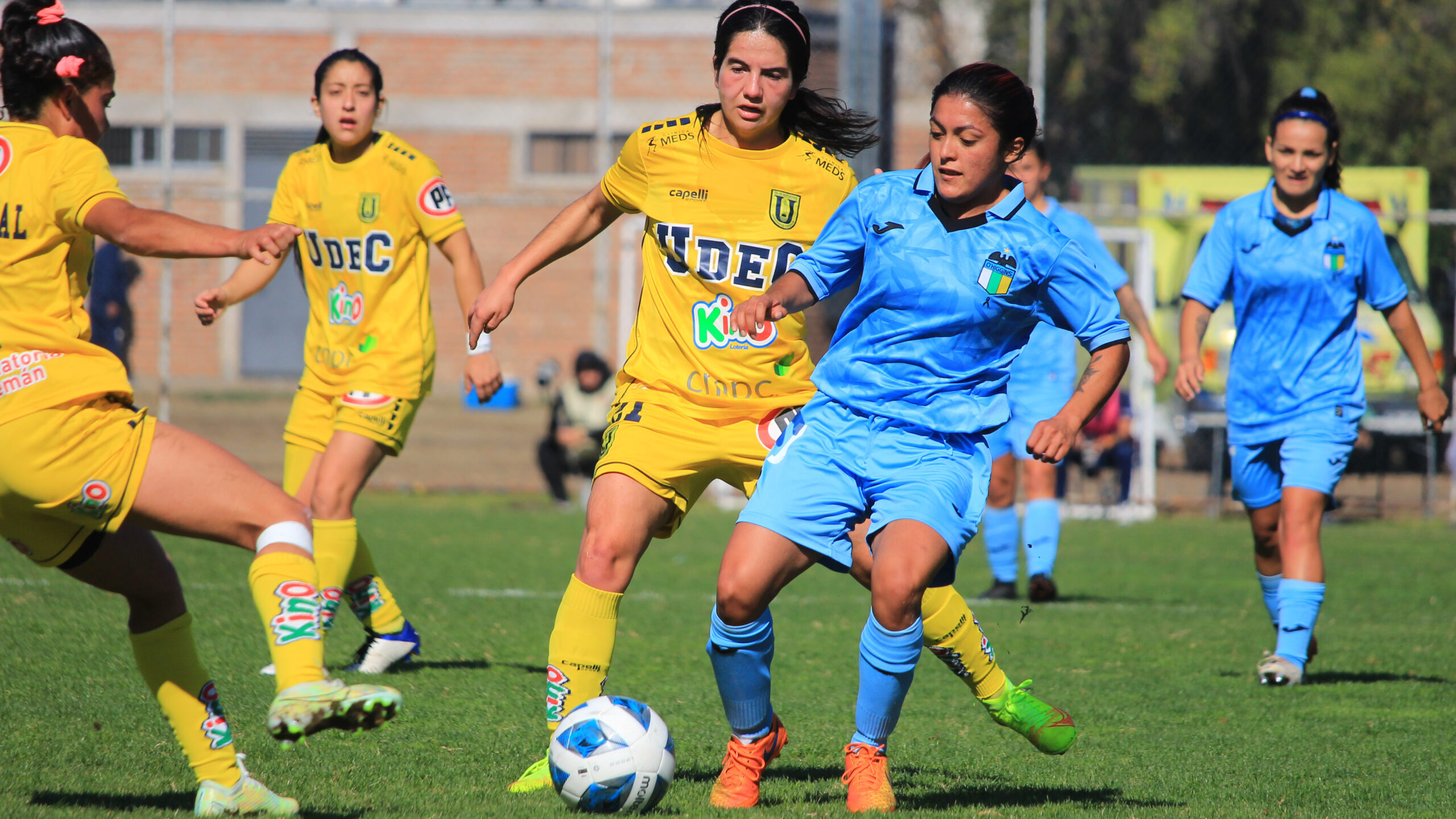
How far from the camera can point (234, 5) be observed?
67.7ft

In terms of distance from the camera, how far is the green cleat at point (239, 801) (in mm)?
3432

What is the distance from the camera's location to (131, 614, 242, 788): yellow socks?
11.4 feet

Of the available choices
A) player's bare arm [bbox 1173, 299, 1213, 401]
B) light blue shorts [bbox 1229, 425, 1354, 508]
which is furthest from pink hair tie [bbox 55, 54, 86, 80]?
light blue shorts [bbox 1229, 425, 1354, 508]

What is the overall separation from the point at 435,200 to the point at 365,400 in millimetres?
866

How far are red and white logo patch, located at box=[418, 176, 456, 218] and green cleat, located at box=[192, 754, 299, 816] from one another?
281cm

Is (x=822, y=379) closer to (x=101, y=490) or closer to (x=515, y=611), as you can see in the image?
(x=101, y=490)

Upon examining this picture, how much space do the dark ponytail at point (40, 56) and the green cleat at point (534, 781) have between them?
213cm

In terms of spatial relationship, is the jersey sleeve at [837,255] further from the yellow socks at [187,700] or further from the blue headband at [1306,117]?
the blue headband at [1306,117]

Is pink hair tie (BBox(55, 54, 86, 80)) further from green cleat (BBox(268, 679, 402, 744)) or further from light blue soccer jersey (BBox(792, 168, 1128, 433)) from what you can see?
light blue soccer jersey (BBox(792, 168, 1128, 433))

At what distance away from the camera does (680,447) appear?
13.3 feet

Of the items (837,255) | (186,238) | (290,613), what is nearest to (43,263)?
(186,238)

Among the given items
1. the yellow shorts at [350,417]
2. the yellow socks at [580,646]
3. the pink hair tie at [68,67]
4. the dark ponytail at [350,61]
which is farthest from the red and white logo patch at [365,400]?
the pink hair tie at [68,67]

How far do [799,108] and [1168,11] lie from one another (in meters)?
16.1

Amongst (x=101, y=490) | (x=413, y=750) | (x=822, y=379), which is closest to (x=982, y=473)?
(x=822, y=379)
